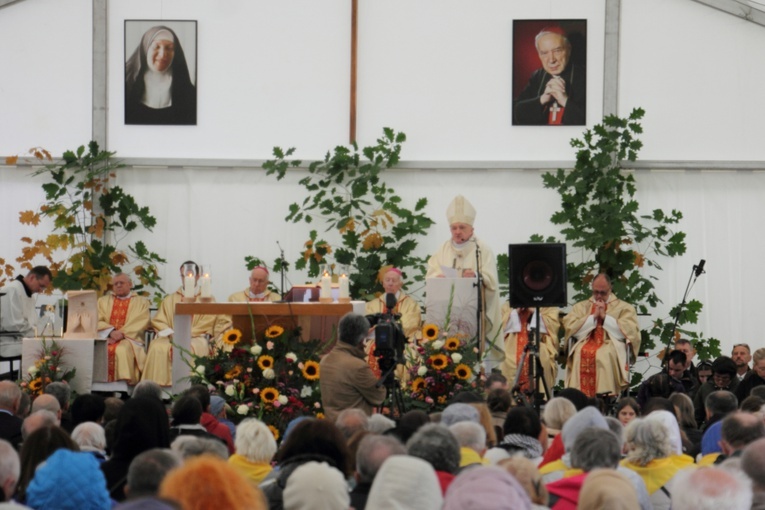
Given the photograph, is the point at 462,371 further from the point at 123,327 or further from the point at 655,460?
the point at 123,327

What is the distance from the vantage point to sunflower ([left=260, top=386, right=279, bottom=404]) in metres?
9.05

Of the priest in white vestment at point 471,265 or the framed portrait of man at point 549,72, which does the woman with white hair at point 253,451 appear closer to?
the priest in white vestment at point 471,265

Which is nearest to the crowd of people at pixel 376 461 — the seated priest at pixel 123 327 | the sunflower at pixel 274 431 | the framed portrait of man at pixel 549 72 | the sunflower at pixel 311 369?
the sunflower at pixel 274 431

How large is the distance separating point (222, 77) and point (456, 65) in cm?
279

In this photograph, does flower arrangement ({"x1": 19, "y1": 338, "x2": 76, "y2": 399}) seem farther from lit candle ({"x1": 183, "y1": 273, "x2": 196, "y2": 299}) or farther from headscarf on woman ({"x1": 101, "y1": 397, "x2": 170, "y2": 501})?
headscarf on woman ({"x1": 101, "y1": 397, "x2": 170, "y2": 501})

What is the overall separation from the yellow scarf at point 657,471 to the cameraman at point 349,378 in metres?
2.32

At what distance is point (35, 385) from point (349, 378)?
414cm

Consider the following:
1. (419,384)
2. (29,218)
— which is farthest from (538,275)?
(29,218)

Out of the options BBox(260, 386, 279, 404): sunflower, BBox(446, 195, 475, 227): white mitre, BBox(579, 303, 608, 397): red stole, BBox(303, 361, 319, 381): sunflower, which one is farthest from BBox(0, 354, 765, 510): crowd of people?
BBox(579, 303, 608, 397): red stole

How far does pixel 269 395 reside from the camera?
29.8 ft

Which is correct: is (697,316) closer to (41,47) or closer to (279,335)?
(279,335)

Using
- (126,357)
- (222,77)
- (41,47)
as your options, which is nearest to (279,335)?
(126,357)

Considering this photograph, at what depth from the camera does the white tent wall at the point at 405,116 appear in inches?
555

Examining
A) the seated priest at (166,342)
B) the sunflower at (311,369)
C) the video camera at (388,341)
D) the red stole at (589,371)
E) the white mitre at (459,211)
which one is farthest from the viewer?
the seated priest at (166,342)
